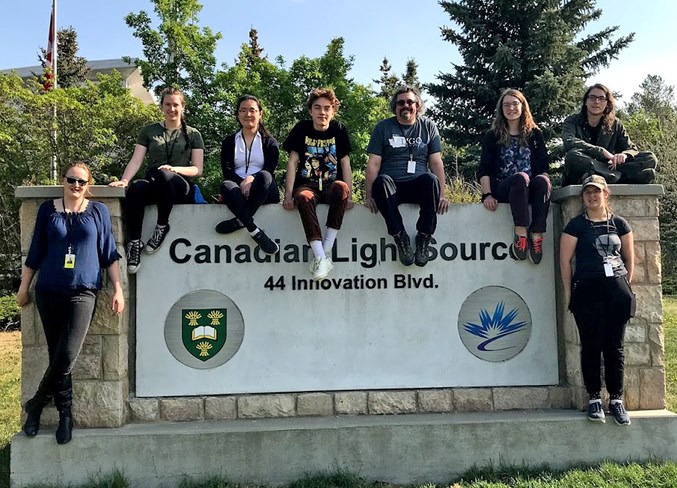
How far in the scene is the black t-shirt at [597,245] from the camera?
4184mm

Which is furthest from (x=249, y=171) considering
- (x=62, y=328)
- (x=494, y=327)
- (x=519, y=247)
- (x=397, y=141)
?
(x=494, y=327)

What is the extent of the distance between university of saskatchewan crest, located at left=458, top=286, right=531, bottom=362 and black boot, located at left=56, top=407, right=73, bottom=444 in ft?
9.86

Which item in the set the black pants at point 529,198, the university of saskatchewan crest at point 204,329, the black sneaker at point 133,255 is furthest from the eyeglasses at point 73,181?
the black pants at point 529,198

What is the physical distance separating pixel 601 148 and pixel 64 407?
14.7ft

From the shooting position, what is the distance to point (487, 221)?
15.5ft

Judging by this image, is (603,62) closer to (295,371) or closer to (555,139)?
(555,139)

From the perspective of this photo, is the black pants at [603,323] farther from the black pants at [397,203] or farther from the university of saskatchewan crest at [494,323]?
the black pants at [397,203]

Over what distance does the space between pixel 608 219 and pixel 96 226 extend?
372 cm

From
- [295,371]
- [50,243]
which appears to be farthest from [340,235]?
[50,243]

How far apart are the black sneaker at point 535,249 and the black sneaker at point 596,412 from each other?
1153mm

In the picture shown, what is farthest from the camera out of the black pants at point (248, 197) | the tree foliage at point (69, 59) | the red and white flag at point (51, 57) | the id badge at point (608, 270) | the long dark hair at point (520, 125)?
the tree foliage at point (69, 59)

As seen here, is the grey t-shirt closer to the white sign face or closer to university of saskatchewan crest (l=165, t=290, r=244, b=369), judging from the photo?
the white sign face

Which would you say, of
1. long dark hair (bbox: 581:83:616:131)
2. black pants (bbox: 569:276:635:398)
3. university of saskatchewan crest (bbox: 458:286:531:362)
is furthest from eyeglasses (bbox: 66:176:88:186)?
long dark hair (bbox: 581:83:616:131)

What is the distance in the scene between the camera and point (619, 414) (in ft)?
13.9
